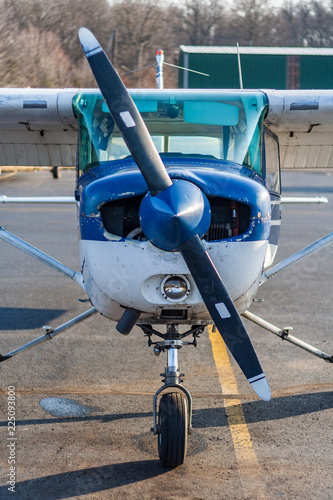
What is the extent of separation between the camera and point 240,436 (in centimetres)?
439

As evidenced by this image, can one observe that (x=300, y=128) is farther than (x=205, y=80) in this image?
No

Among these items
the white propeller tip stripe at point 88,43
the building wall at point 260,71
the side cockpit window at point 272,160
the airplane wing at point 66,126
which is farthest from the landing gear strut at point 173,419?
the building wall at point 260,71

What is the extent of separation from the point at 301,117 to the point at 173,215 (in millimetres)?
2406

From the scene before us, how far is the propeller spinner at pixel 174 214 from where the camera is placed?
3500 millimetres

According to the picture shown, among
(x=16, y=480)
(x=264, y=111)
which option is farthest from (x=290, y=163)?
(x=16, y=480)

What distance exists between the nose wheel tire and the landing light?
2.22 feet

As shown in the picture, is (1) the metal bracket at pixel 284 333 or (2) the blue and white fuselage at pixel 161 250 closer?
(2) the blue and white fuselage at pixel 161 250

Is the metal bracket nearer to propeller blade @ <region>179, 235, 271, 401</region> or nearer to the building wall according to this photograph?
propeller blade @ <region>179, 235, 271, 401</region>

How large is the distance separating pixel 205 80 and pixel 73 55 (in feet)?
25.7

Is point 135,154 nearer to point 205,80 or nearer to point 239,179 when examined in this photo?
point 239,179

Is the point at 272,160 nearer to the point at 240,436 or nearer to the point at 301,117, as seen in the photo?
the point at 301,117

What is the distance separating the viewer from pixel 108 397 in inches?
198

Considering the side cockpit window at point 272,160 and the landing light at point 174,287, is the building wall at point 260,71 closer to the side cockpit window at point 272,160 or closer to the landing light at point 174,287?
the side cockpit window at point 272,160

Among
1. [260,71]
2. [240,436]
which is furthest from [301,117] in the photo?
[260,71]
